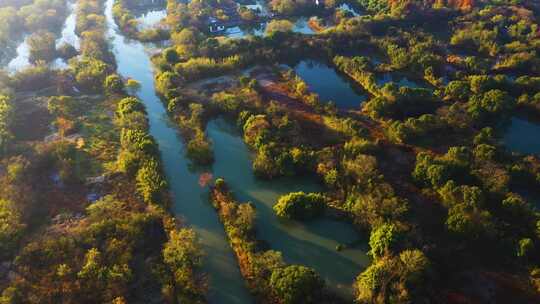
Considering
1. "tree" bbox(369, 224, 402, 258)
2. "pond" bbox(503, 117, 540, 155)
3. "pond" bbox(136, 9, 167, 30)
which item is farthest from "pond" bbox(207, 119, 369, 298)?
"pond" bbox(136, 9, 167, 30)

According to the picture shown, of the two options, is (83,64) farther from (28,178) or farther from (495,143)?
(495,143)

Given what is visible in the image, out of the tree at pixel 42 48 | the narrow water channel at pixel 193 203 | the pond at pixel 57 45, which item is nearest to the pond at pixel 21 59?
the pond at pixel 57 45

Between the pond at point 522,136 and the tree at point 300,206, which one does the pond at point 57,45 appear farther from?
the pond at point 522,136

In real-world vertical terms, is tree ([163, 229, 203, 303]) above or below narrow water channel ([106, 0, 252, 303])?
above

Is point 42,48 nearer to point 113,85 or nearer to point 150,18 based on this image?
point 113,85

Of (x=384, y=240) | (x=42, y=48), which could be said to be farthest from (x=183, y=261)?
(x=42, y=48)

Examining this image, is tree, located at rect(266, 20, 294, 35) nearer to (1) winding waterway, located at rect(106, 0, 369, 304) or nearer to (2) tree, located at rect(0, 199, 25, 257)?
(1) winding waterway, located at rect(106, 0, 369, 304)

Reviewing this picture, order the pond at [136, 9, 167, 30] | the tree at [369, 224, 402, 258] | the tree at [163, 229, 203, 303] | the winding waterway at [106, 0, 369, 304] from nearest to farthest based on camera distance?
the tree at [163, 229, 203, 303]
the tree at [369, 224, 402, 258]
the winding waterway at [106, 0, 369, 304]
the pond at [136, 9, 167, 30]
